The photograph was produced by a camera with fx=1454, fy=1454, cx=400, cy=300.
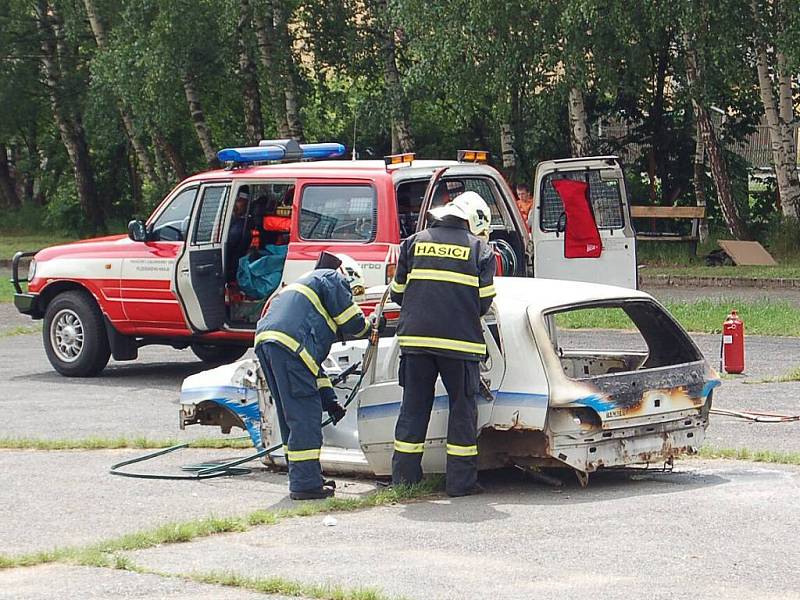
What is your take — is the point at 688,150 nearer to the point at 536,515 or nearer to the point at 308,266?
the point at 308,266

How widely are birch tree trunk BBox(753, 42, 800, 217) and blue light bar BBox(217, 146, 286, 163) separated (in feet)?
38.0

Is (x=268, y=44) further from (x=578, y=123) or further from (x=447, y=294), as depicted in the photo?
(x=447, y=294)

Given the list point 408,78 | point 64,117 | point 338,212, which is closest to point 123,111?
point 64,117

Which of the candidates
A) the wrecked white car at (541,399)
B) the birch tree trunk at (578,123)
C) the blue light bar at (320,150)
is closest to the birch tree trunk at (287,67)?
the birch tree trunk at (578,123)

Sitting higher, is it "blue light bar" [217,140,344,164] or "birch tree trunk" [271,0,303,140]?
"birch tree trunk" [271,0,303,140]

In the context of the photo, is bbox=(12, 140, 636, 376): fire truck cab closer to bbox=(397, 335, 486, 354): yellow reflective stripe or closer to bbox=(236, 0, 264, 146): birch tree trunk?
bbox=(397, 335, 486, 354): yellow reflective stripe

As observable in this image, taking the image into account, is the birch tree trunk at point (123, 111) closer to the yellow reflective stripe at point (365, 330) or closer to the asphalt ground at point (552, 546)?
the yellow reflective stripe at point (365, 330)

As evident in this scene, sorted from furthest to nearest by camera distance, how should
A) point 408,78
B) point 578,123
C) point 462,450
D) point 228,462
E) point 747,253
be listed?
1. point 578,123
2. point 408,78
3. point 747,253
4. point 228,462
5. point 462,450

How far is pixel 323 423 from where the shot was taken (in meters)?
9.24

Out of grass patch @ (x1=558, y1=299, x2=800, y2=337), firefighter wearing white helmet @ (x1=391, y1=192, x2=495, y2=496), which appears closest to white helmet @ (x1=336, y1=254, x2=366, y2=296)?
firefighter wearing white helmet @ (x1=391, y1=192, x2=495, y2=496)

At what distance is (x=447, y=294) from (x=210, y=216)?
19.3 ft

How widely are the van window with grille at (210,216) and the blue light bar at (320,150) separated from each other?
1.01m

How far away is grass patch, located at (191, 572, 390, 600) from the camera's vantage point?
Result: 623cm

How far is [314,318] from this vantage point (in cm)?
868
